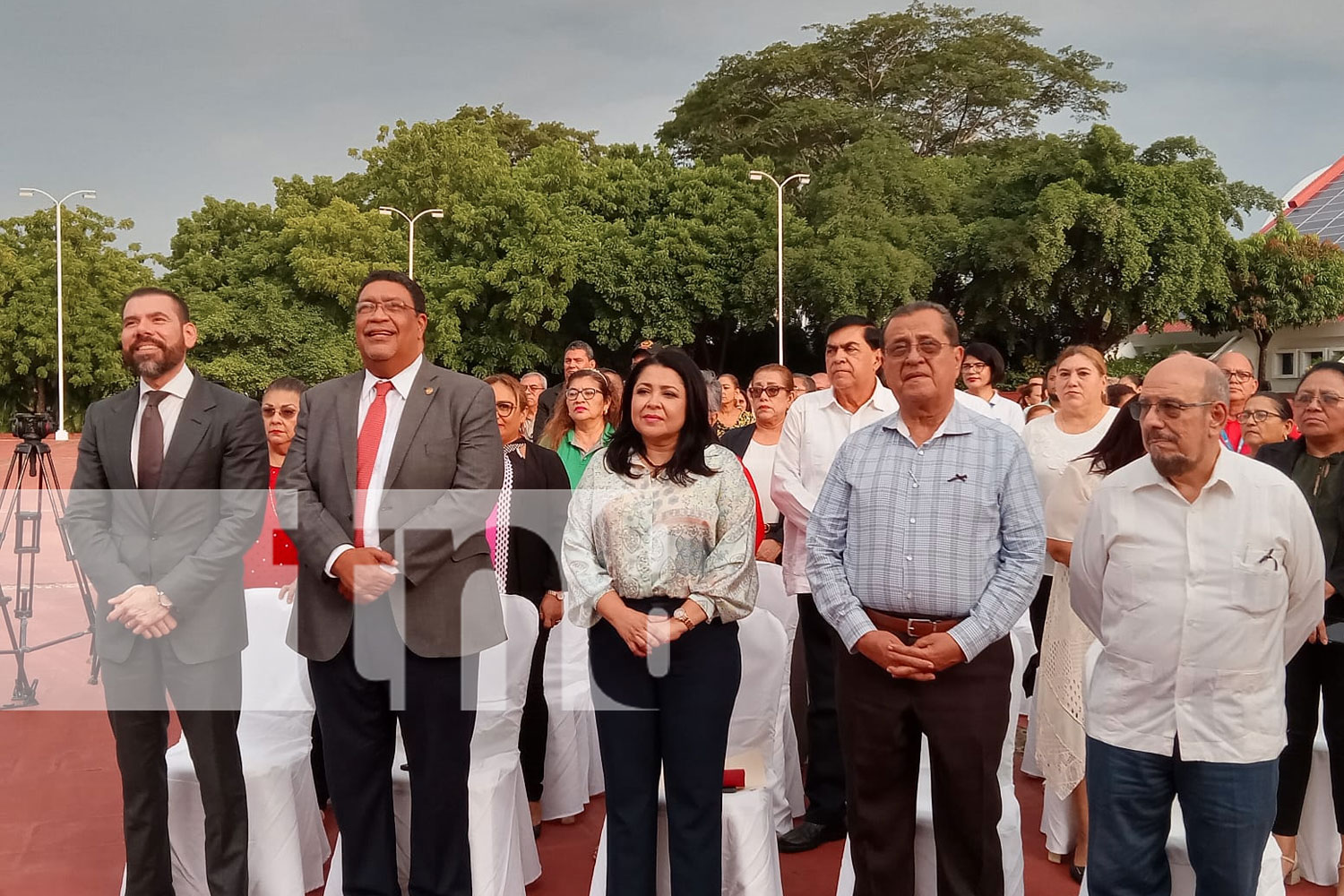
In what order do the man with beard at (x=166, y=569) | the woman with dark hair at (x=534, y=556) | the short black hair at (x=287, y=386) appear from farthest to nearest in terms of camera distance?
the short black hair at (x=287, y=386) < the woman with dark hair at (x=534, y=556) < the man with beard at (x=166, y=569)

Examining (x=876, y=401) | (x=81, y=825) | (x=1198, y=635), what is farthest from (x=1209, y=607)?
(x=81, y=825)

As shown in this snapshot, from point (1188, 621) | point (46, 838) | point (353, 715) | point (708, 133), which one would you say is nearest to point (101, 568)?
point (353, 715)

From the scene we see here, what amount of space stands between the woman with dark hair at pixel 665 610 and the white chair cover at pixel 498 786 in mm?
411

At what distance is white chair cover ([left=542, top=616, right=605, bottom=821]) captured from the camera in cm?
430

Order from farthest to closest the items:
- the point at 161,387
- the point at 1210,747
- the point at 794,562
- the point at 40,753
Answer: the point at 40,753
the point at 794,562
the point at 161,387
the point at 1210,747

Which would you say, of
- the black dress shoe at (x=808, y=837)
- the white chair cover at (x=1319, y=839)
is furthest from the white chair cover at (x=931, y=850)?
the white chair cover at (x=1319, y=839)

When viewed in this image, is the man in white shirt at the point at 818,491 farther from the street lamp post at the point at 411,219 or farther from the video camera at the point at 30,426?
the street lamp post at the point at 411,219

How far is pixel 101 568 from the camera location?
3160 millimetres

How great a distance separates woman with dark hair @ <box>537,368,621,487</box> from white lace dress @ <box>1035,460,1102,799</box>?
1975 mm

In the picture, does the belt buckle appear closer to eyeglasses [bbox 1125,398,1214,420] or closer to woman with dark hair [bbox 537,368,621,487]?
eyeglasses [bbox 1125,398,1214,420]

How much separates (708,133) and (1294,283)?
51.7 ft

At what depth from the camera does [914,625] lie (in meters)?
2.82

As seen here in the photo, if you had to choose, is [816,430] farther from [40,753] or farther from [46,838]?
[40,753]

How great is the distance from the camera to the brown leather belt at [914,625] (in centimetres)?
281
